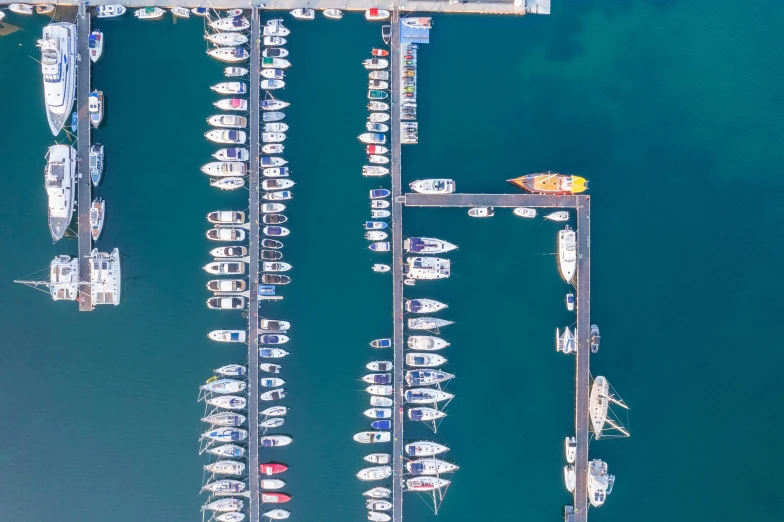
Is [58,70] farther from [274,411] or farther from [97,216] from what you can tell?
[274,411]

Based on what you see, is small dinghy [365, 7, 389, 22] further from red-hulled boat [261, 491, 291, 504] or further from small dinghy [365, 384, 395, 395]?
red-hulled boat [261, 491, 291, 504]

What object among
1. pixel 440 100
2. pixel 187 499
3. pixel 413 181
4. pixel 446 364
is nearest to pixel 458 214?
pixel 413 181

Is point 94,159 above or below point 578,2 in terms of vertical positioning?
below

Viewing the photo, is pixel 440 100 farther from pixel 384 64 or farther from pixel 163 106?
pixel 163 106

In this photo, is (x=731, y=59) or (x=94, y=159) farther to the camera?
(x=731, y=59)

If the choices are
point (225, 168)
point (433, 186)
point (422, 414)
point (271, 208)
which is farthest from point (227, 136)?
point (422, 414)
